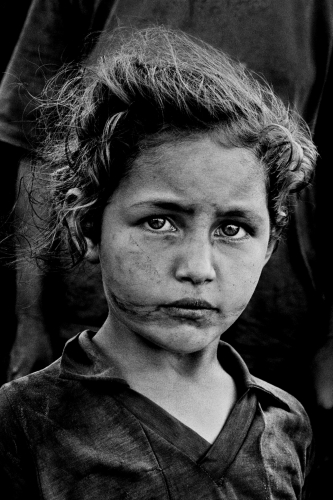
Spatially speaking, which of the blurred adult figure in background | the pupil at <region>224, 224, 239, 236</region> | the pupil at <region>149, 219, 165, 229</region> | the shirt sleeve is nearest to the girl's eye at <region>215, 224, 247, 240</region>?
the pupil at <region>224, 224, 239, 236</region>

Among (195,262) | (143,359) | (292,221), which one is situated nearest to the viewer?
(195,262)

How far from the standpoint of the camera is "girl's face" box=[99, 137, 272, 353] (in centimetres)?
128

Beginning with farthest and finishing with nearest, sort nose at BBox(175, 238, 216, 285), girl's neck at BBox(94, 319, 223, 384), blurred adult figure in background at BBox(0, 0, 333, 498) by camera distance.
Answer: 1. blurred adult figure in background at BBox(0, 0, 333, 498)
2. girl's neck at BBox(94, 319, 223, 384)
3. nose at BBox(175, 238, 216, 285)

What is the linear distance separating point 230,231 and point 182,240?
0.34ft

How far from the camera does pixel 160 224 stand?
1307 millimetres

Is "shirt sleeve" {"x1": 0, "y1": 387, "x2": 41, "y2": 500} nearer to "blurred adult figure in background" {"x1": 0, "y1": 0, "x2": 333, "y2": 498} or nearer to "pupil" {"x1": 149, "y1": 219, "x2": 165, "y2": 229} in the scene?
"pupil" {"x1": 149, "y1": 219, "x2": 165, "y2": 229}

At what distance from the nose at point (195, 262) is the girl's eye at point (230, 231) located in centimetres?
5

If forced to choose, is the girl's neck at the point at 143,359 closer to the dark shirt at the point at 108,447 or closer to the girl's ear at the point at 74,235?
the dark shirt at the point at 108,447

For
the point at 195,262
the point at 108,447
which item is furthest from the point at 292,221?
the point at 108,447

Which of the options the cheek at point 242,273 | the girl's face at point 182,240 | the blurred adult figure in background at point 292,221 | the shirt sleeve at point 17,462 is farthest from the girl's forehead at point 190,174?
the blurred adult figure in background at point 292,221

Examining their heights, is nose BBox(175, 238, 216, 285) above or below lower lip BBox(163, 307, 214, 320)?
above

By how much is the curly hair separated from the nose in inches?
7.0

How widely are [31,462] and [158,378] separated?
270 millimetres

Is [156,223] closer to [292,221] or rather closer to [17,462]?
[17,462]
